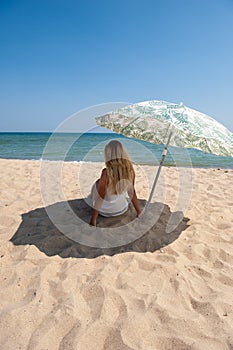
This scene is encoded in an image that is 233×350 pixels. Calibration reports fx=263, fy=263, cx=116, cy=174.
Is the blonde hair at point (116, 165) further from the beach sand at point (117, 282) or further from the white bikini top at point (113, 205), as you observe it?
the beach sand at point (117, 282)

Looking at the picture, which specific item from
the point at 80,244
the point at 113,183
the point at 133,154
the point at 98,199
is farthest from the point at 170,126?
the point at 133,154

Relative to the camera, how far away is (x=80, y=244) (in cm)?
344

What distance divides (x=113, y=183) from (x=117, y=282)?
1457mm

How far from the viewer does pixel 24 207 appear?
184 inches

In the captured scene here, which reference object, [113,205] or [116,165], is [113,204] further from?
[116,165]

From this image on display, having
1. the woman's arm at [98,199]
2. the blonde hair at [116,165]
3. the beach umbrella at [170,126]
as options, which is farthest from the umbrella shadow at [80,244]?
the beach umbrella at [170,126]

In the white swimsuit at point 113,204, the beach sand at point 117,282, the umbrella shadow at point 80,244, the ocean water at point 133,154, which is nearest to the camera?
the beach sand at point 117,282

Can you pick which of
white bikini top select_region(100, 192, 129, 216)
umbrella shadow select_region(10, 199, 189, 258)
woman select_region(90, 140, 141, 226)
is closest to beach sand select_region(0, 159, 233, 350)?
umbrella shadow select_region(10, 199, 189, 258)

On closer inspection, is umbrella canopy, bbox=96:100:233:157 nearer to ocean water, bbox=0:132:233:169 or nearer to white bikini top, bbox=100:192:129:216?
white bikini top, bbox=100:192:129:216

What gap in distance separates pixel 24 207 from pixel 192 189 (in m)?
3.81

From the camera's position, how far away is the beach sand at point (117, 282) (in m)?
2.10

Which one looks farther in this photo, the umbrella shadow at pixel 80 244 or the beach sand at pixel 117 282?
the umbrella shadow at pixel 80 244

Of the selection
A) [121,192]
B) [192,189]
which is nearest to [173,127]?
[121,192]

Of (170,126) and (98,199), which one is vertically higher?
(170,126)
